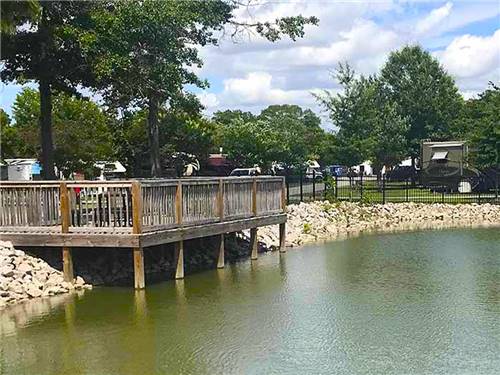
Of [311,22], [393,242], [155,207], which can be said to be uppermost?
[311,22]

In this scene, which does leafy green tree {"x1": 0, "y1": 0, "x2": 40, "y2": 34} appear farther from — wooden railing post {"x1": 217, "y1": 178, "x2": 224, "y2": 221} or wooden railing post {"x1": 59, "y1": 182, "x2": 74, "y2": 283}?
wooden railing post {"x1": 217, "y1": 178, "x2": 224, "y2": 221}

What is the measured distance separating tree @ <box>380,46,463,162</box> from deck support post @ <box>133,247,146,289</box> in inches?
1336

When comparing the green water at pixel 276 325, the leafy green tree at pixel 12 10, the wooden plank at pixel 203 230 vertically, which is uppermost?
the leafy green tree at pixel 12 10

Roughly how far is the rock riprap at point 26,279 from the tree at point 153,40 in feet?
19.0

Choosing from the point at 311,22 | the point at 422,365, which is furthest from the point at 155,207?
the point at 311,22

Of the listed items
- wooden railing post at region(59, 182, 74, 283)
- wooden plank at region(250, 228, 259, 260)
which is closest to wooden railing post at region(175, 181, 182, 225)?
wooden railing post at region(59, 182, 74, 283)

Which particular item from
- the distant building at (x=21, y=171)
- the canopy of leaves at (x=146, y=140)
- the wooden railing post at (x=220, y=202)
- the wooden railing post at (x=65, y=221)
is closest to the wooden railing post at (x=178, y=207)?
the wooden railing post at (x=220, y=202)

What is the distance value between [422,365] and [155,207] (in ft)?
21.9

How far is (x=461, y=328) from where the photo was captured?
11398 millimetres

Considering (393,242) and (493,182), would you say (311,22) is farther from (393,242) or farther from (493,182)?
(493,182)

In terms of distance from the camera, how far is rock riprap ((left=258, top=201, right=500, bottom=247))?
2524cm

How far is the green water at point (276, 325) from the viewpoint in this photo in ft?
32.1

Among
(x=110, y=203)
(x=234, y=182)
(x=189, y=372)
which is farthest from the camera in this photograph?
(x=234, y=182)

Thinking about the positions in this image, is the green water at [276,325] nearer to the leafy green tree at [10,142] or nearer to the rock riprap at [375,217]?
the rock riprap at [375,217]
